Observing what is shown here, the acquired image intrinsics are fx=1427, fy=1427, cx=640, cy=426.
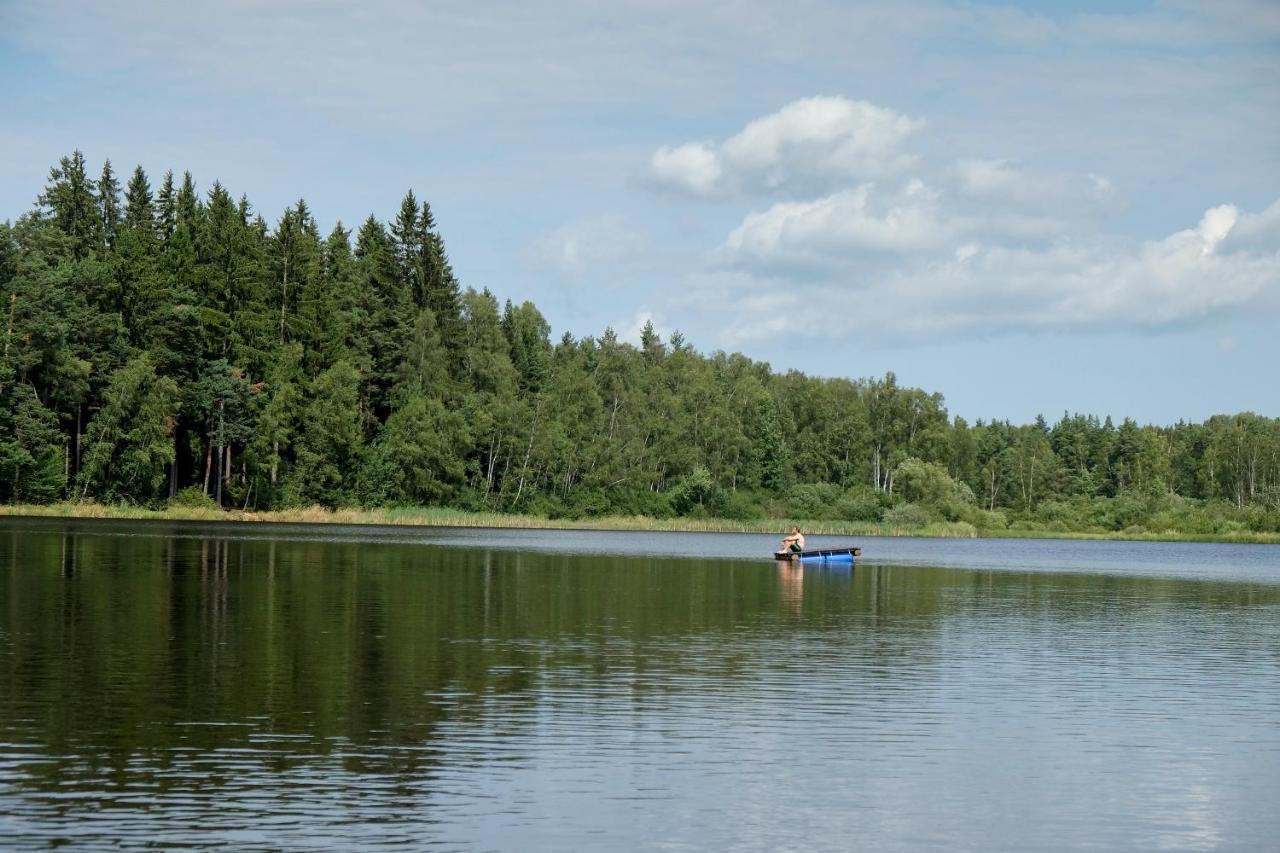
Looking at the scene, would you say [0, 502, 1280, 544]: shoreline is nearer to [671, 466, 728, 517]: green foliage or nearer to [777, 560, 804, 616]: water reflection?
[671, 466, 728, 517]: green foliage

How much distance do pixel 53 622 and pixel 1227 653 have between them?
2957 centimetres

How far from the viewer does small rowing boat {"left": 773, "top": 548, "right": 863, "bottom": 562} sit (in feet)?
268

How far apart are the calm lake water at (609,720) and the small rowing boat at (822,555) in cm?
3049

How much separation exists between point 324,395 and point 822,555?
2381 inches

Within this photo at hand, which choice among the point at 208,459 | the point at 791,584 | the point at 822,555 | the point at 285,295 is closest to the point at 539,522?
the point at 285,295

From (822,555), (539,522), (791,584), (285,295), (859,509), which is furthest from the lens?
(859,509)

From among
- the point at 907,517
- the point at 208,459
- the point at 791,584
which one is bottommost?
the point at 791,584

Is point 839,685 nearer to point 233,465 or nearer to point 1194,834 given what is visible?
point 1194,834

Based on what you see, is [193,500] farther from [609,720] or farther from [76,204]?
[609,720]

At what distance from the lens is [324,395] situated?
128 m

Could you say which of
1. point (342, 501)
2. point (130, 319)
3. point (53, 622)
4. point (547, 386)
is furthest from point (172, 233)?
point (53, 622)

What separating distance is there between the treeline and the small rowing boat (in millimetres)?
53748

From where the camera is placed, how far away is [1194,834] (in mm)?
17016

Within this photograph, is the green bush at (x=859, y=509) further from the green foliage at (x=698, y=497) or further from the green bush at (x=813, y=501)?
the green foliage at (x=698, y=497)
